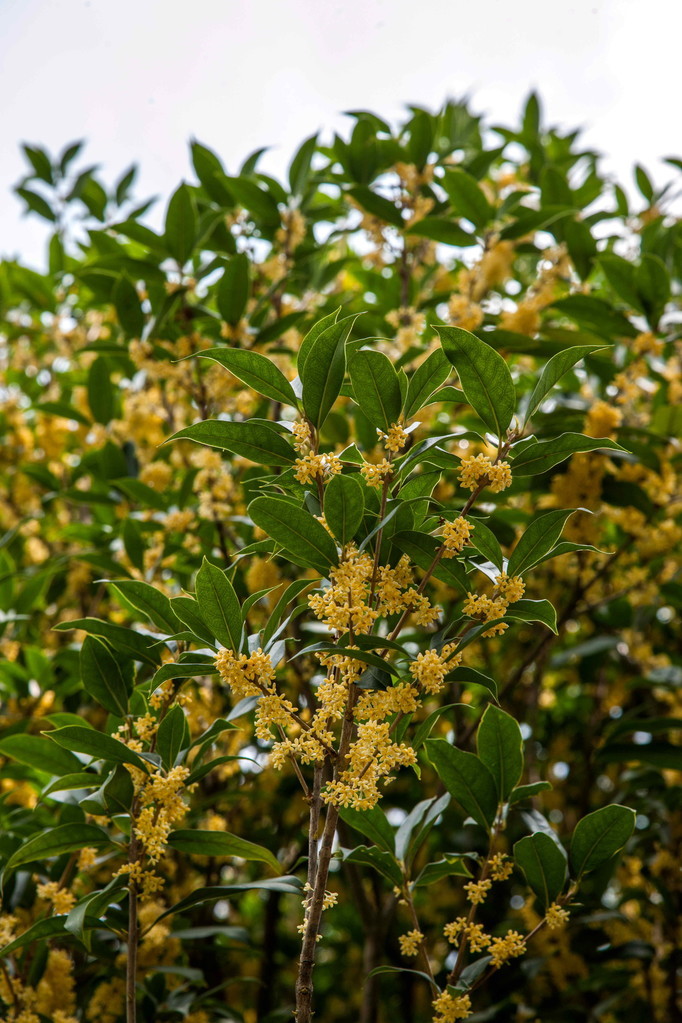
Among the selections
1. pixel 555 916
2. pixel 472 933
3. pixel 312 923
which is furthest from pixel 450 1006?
pixel 312 923

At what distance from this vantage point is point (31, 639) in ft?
9.34

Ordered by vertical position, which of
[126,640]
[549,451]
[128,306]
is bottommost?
[126,640]

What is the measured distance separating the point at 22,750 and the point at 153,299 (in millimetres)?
1228

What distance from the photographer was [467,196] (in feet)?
7.29

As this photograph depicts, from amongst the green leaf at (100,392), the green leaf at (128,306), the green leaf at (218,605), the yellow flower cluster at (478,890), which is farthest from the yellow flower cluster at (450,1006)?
the green leaf at (100,392)

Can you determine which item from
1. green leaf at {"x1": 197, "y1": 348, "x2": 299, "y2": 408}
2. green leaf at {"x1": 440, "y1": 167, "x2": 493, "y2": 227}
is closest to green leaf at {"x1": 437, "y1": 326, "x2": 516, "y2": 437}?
green leaf at {"x1": 197, "y1": 348, "x2": 299, "y2": 408}

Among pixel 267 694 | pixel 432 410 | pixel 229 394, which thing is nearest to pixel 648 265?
pixel 432 410

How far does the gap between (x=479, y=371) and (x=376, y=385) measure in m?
0.15

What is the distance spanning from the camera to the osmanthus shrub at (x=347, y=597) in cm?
124

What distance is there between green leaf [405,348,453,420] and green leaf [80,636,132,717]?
0.69 meters

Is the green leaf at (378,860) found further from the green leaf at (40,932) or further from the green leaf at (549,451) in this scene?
the green leaf at (549,451)

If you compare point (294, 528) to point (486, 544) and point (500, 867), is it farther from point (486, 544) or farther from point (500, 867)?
point (500, 867)

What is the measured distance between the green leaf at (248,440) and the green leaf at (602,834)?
0.75m

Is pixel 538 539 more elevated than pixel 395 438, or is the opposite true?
pixel 395 438
